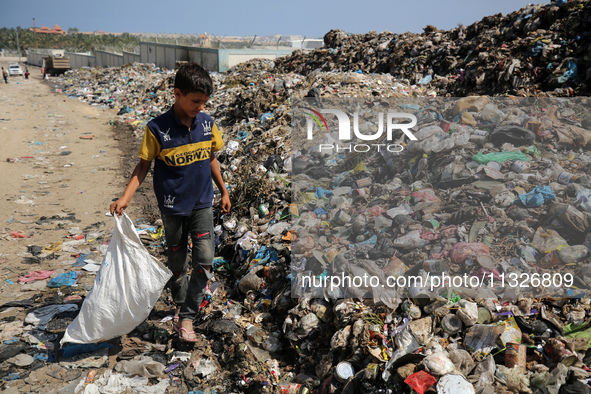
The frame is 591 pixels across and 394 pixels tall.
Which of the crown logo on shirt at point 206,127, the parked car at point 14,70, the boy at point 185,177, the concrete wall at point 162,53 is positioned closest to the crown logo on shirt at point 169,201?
the boy at point 185,177

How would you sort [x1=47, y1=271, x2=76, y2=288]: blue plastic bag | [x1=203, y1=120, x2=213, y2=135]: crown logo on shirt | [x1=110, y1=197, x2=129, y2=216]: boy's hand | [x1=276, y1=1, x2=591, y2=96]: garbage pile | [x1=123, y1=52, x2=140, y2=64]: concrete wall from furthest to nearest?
[x1=123, y1=52, x2=140, y2=64]: concrete wall, [x1=276, y1=1, x2=591, y2=96]: garbage pile, [x1=47, y1=271, x2=76, y2=288]: blue plastic bag, [x1=203, y1=120, x2=213, y2=135]: crown logo on shirt, [x1=110, y1=197, x2=129, y2=216]: boy's hand

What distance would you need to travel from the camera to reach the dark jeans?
245 centimetres

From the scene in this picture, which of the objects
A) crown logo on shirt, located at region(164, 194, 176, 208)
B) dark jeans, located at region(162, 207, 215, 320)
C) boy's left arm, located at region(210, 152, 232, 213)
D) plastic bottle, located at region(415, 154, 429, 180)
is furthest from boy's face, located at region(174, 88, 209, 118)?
plastic bottle, located at region(415, 154, 429, 180)

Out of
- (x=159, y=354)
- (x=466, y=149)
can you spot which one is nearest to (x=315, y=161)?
(x=466, y=149)

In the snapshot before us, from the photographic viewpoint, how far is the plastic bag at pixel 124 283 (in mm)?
2346

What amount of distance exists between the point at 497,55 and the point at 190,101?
6.92m

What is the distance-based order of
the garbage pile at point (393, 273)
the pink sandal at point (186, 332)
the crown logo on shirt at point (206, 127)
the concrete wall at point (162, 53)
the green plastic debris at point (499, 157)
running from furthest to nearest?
the concrete wall at point (162, 53), the green plastic debris at point (499, 157), the pink sandal at point (186, 332), the crown logo on shirt at point (206, 127), the garbage pile at point (393, 273)

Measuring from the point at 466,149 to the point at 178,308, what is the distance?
311 cm

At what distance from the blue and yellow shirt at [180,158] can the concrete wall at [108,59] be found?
34018mm

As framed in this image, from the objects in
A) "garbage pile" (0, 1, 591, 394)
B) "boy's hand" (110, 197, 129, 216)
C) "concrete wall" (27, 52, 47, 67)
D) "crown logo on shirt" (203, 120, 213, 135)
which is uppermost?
"concrete wall" (27, 52, 47, 67)

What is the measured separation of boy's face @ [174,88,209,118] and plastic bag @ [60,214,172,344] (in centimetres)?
69

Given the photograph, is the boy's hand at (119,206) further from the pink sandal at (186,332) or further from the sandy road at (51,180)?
the sandy road at (51,180)

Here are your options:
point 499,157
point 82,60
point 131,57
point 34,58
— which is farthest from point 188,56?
point 34,58

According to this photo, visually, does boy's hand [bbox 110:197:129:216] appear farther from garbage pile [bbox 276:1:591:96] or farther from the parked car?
the parked car
